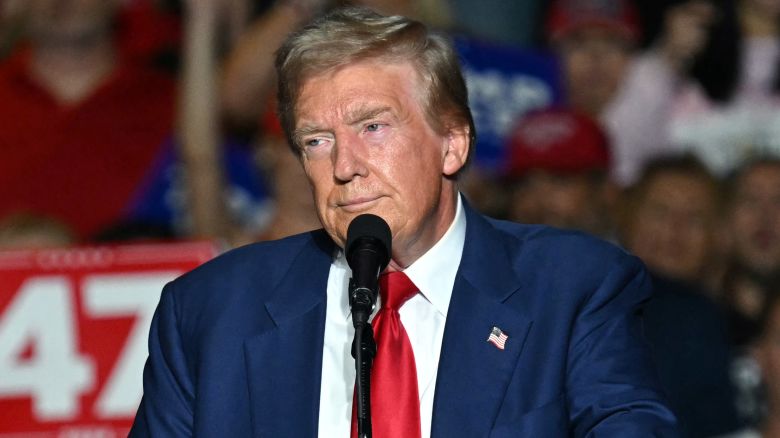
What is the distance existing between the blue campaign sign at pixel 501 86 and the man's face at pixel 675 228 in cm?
80

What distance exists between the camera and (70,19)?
615cm

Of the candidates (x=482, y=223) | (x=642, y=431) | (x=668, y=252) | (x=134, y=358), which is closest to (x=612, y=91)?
(x=668, y=252)

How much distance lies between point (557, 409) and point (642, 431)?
18cm

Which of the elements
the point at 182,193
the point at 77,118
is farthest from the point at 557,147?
the point at 77,118

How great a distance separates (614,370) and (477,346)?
0.83ft

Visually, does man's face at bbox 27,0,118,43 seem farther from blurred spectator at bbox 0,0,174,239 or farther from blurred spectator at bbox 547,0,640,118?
blurred spectator at bbox 547,0,640,118

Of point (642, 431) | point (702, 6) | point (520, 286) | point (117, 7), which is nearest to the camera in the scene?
point (642, 431)

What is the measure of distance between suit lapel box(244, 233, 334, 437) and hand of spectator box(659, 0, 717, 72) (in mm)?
4299

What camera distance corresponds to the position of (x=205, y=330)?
109 inches

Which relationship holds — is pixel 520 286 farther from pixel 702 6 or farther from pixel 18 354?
pixel 702 6

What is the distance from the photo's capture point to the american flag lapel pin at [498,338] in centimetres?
265

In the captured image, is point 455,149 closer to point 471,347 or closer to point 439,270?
point 439,270

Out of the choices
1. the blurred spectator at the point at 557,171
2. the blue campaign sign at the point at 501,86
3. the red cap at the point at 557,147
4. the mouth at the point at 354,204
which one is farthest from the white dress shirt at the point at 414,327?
the blue campaign sign at the point at 501,86

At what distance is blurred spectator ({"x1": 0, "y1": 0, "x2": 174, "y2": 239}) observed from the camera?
19.4 feet
